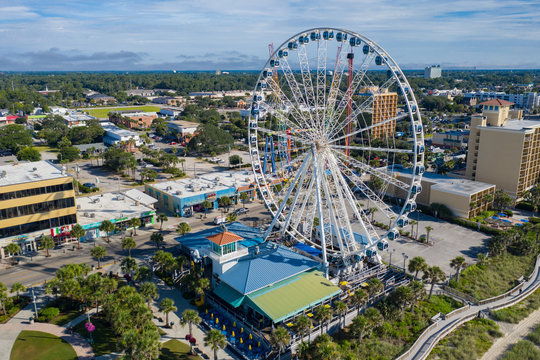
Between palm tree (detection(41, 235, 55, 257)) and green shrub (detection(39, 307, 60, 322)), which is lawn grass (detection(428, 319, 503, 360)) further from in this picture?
palm tree (detection(41, 235, 55, 257))

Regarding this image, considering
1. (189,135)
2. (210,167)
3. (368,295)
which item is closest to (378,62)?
(368,295)

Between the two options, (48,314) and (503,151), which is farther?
(503,151)

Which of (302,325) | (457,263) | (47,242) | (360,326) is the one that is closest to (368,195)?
(457,263)

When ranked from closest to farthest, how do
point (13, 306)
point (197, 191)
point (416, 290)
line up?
point (416, 290) < point (13, 306) < point (197, 191)

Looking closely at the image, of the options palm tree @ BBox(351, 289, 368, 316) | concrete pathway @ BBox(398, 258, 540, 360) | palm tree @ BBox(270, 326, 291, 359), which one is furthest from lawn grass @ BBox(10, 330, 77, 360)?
concrete pathway @ BBox(398, 258, 540, 360)

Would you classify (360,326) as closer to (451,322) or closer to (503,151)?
(451,322)

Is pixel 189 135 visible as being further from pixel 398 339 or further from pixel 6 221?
A: pixel 398 339
